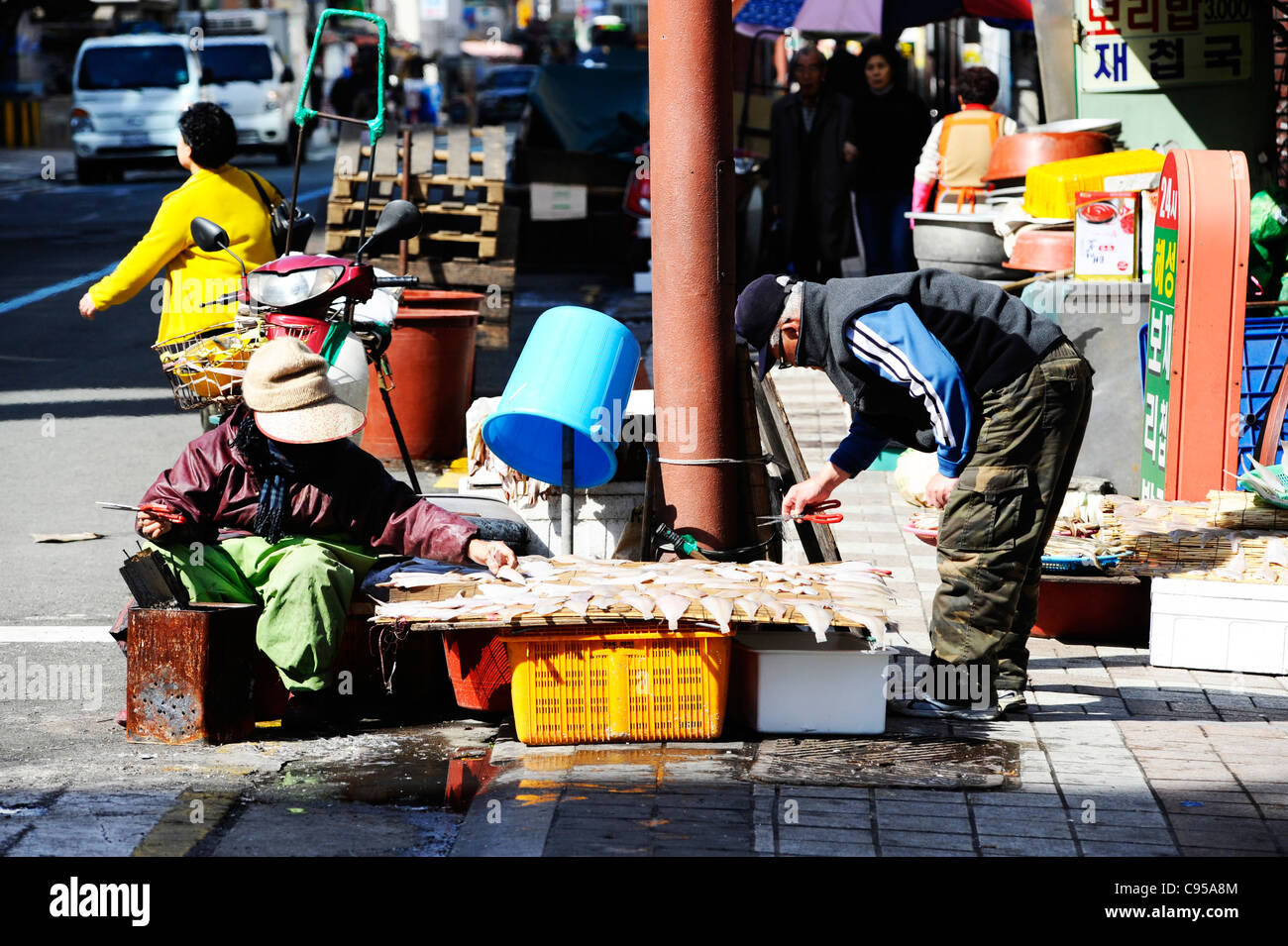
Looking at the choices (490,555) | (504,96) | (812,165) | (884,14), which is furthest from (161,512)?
(504,96)

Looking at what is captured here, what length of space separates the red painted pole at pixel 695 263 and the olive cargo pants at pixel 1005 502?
36.4 inches

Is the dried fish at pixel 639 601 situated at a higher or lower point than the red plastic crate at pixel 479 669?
higher

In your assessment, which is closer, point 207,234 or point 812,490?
point 812,490

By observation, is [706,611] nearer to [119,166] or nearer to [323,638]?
[323,638]

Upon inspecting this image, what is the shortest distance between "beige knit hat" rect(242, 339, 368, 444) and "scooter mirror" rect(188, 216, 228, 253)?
5.01 ft

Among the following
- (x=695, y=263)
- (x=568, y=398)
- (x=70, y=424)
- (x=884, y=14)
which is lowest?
(x=70, y=424)

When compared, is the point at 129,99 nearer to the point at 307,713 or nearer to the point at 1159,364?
the point at 1159,364

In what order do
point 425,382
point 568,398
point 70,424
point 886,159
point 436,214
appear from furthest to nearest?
point 886,159, point 436,214, point 70,424, point 425,382, point 568,398

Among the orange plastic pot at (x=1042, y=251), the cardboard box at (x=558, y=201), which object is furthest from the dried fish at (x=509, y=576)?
the cardboard box at (x=558, y=201)

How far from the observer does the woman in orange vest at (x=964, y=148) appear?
11188mm

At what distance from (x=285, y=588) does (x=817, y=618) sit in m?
1.62

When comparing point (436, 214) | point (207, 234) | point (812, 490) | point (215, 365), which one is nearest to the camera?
point (812, 490)

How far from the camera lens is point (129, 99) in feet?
90.9

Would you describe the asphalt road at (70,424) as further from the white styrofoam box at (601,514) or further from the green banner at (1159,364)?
the green banner at (1159,364)
